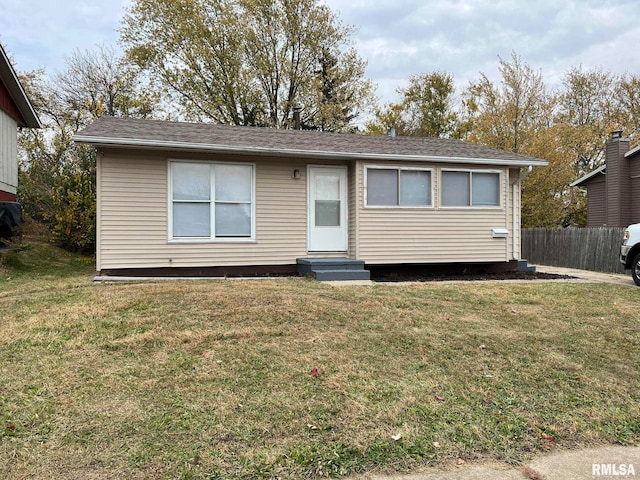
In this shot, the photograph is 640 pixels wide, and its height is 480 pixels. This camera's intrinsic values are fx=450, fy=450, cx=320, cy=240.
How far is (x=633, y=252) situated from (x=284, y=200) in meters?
7.26

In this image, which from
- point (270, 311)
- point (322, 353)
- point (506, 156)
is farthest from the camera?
point (506, 156)

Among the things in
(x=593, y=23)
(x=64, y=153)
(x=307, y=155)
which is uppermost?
(x=593, y=23)

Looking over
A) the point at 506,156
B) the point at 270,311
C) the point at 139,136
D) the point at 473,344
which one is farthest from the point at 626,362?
the point at 139,136

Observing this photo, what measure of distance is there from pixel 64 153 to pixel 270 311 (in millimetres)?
12088

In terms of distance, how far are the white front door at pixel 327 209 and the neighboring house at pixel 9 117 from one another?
27.2 feet

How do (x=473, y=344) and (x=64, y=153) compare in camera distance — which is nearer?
(x=473, y=344)

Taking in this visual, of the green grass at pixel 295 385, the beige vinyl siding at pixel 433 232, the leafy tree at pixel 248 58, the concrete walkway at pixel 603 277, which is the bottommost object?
the green grass at pixel 295 385

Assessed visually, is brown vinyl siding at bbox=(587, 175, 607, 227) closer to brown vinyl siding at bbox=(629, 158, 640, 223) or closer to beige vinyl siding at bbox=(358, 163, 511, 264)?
brown vinyl siding at bbox=(629, 158, 640, 223)

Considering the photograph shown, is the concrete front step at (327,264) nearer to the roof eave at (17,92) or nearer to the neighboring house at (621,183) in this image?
the roof eave at (17,92)

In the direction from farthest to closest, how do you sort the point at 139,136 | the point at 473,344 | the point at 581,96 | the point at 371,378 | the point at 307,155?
the point at 581,96, the point at 307,155, the point at 139,136, the point at 473,344, the point at 371,378

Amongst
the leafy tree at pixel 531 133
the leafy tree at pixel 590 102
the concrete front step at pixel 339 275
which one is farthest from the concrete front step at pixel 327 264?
the leafy tree at pixel 590 102

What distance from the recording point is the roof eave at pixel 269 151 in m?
8.06

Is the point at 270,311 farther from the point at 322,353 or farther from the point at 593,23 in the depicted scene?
the point at 593,23

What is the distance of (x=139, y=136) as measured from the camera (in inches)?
332
